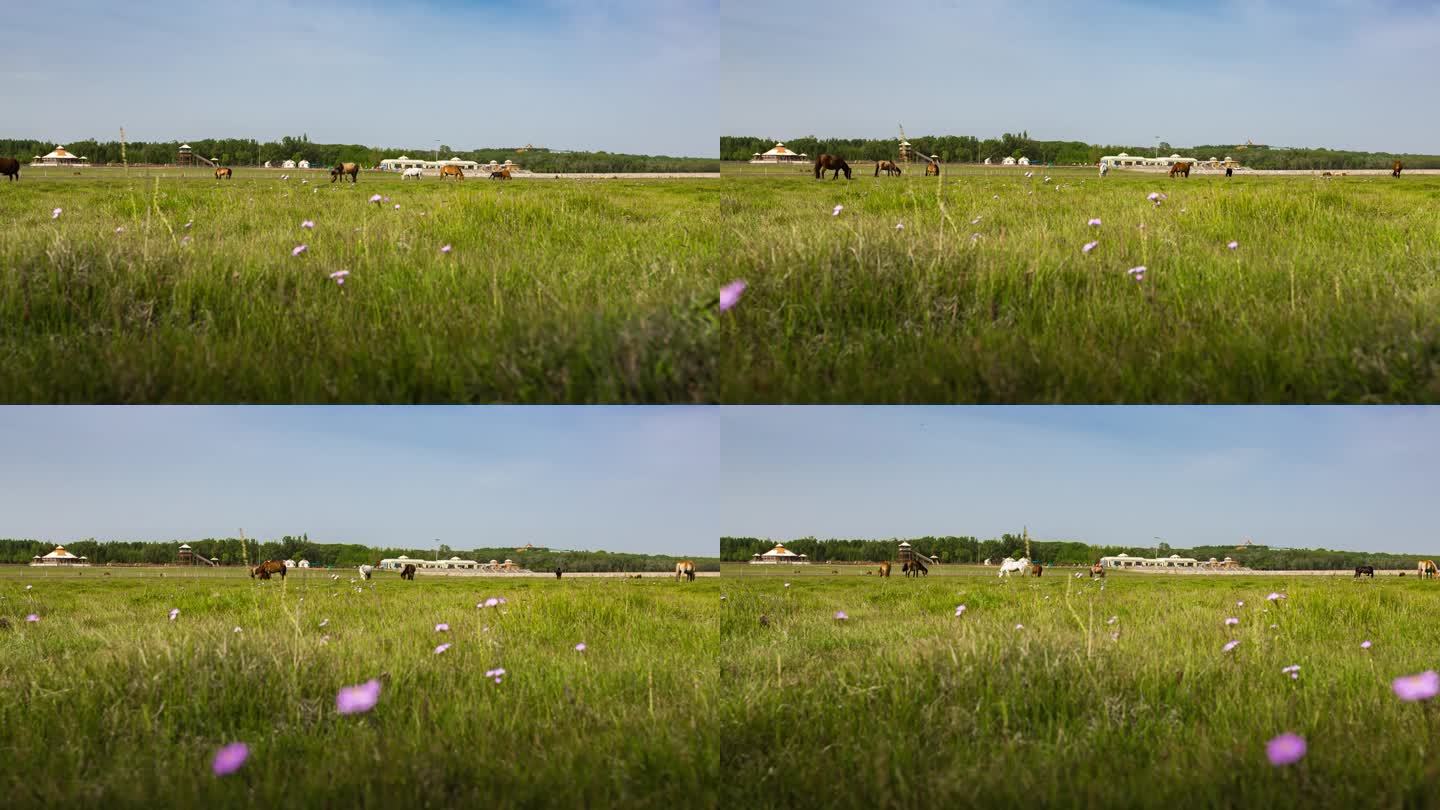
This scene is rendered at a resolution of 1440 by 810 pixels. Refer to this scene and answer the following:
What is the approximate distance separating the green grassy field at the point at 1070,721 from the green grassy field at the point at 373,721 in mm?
333

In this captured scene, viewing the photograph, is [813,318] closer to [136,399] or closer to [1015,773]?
[1015,773]

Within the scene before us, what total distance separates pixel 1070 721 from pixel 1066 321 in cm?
199

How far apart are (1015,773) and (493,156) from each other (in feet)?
242

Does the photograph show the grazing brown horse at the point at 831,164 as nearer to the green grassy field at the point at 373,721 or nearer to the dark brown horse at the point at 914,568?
the dark brown horse at the point at 914,568

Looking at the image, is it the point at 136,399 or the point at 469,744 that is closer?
the point at 469,744

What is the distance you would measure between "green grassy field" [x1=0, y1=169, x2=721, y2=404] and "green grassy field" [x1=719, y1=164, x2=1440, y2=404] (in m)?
0.42

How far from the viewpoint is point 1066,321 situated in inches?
175

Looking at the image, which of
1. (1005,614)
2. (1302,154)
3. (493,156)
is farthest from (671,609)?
(1302,154)

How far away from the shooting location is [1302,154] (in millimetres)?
86562

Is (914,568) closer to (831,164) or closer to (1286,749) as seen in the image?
(831,164)

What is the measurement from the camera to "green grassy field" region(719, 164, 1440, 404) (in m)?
3.98

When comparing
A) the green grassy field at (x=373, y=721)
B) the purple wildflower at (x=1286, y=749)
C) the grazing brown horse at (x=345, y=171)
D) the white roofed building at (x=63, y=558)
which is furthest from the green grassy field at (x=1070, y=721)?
the grazing brown horse at (x=345, y=171)

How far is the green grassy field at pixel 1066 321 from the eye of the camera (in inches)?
157

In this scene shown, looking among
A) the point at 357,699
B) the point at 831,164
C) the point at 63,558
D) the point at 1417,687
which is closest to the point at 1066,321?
the point at 1417,687
